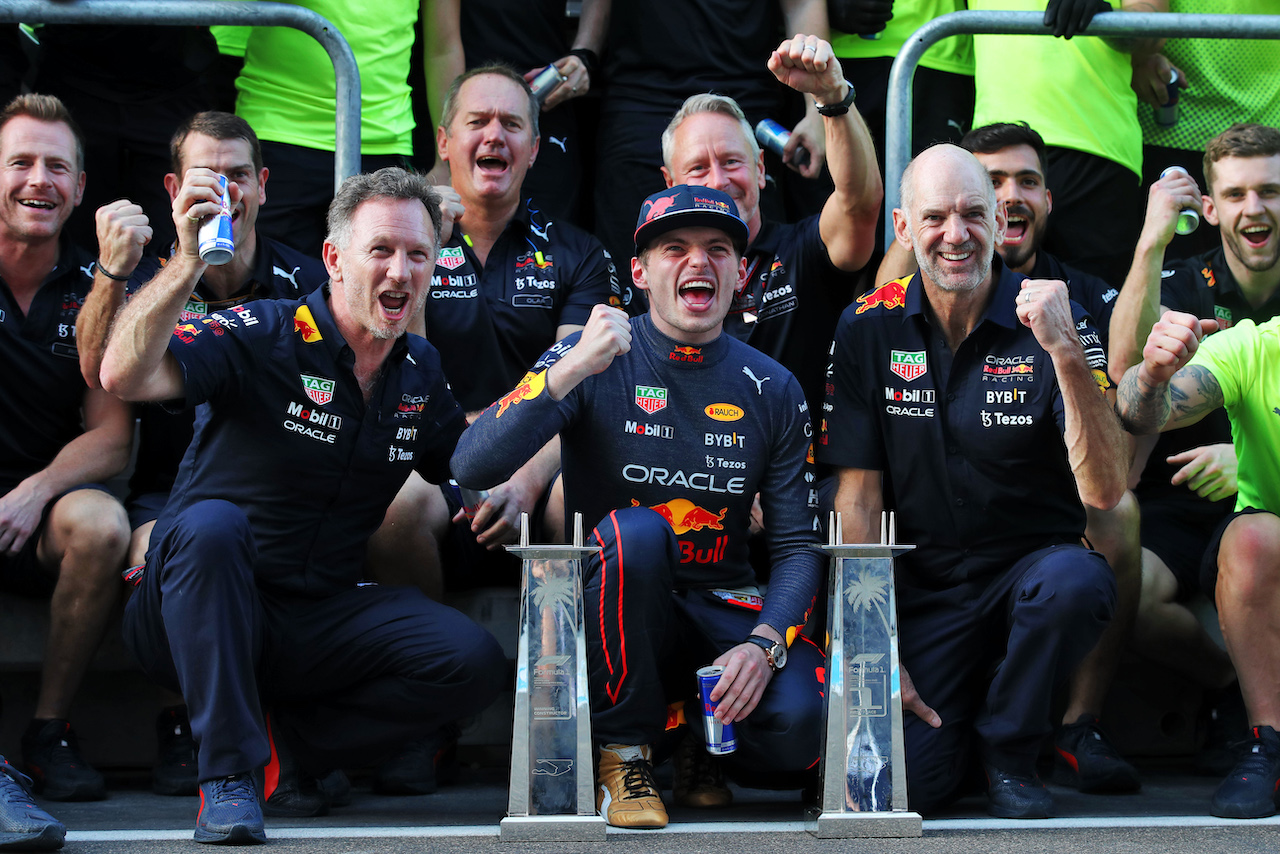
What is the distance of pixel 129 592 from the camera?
12.1 ft

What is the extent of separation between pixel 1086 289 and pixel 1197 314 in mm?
388

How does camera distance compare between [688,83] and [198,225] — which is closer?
[198,225]

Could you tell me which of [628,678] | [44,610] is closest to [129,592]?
[44,610]

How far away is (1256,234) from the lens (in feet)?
13.8

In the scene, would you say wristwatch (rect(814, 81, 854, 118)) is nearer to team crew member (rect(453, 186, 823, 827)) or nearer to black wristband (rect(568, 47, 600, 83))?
team crew member (rect(453, 186, 823, 827))

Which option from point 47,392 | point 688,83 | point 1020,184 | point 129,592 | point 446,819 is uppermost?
point 688,83

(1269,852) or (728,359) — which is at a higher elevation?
(728,359)

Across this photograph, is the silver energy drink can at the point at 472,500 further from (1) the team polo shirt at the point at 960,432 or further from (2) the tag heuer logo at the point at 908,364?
(2) the tag heuer logo at the point at 908,364

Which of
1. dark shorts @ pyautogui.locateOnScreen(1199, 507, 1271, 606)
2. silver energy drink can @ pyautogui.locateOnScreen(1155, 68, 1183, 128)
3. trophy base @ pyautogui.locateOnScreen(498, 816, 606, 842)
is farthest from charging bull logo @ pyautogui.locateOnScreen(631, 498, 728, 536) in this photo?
silver energy drink can @ pyautogui.locateOnScreen(1155, 68, 1183, 128)

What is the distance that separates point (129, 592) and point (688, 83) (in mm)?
2573

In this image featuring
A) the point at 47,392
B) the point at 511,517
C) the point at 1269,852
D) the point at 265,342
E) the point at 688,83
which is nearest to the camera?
the point at 1269,852

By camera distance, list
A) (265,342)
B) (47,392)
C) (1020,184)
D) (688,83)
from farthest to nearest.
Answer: (688,83)
(1020,184)
(47,392)
(265,342)

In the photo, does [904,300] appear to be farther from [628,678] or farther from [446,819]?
[446,819]

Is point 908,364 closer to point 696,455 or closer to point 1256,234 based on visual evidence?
point 696,455
